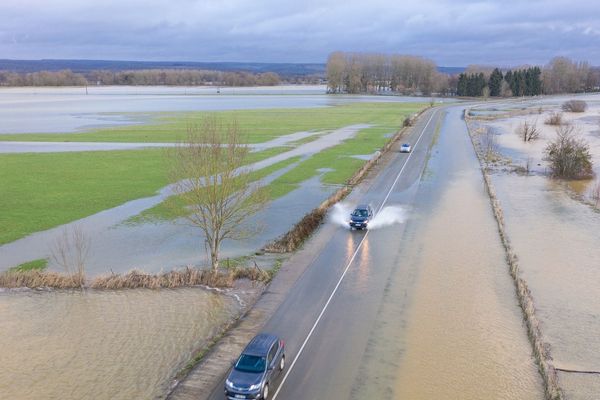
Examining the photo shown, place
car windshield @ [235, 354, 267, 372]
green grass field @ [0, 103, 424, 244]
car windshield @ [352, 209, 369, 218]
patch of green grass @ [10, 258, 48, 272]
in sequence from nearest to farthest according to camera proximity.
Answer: car windshield @ [235, 354, 267, 372], patch of green grass @ [10, 258, 48, 272], car windshield @ [352, 209, 369, 218], green grass field @ [0, 103, 424, 244]

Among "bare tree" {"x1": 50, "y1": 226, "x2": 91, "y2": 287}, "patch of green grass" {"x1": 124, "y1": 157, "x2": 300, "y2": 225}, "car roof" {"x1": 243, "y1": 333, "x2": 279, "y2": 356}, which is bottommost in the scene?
"bare tree" {"x1": 50, "y1": 226, "x2": 91, "y2": 287}

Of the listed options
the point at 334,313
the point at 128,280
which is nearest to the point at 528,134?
the point at 334,313

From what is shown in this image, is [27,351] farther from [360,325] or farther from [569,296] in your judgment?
[569,296]

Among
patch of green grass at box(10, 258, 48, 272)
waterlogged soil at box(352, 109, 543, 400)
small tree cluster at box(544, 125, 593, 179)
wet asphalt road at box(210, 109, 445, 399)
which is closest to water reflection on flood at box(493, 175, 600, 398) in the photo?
waterlogged soil at box(352, 109, 543, 400)

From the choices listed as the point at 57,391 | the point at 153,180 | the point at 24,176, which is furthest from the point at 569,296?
the point at 24,176

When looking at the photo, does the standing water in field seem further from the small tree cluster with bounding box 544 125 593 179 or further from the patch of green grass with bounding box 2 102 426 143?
the patch of green grass with bounding box 2 102 426 143

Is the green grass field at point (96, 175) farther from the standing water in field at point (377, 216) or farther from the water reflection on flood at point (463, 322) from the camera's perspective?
the water reflection on flood at point (463, 322)

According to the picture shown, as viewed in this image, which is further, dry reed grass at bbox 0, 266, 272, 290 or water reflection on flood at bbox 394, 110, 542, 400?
dry reed grass at bbox 0, 266, 272, 290
